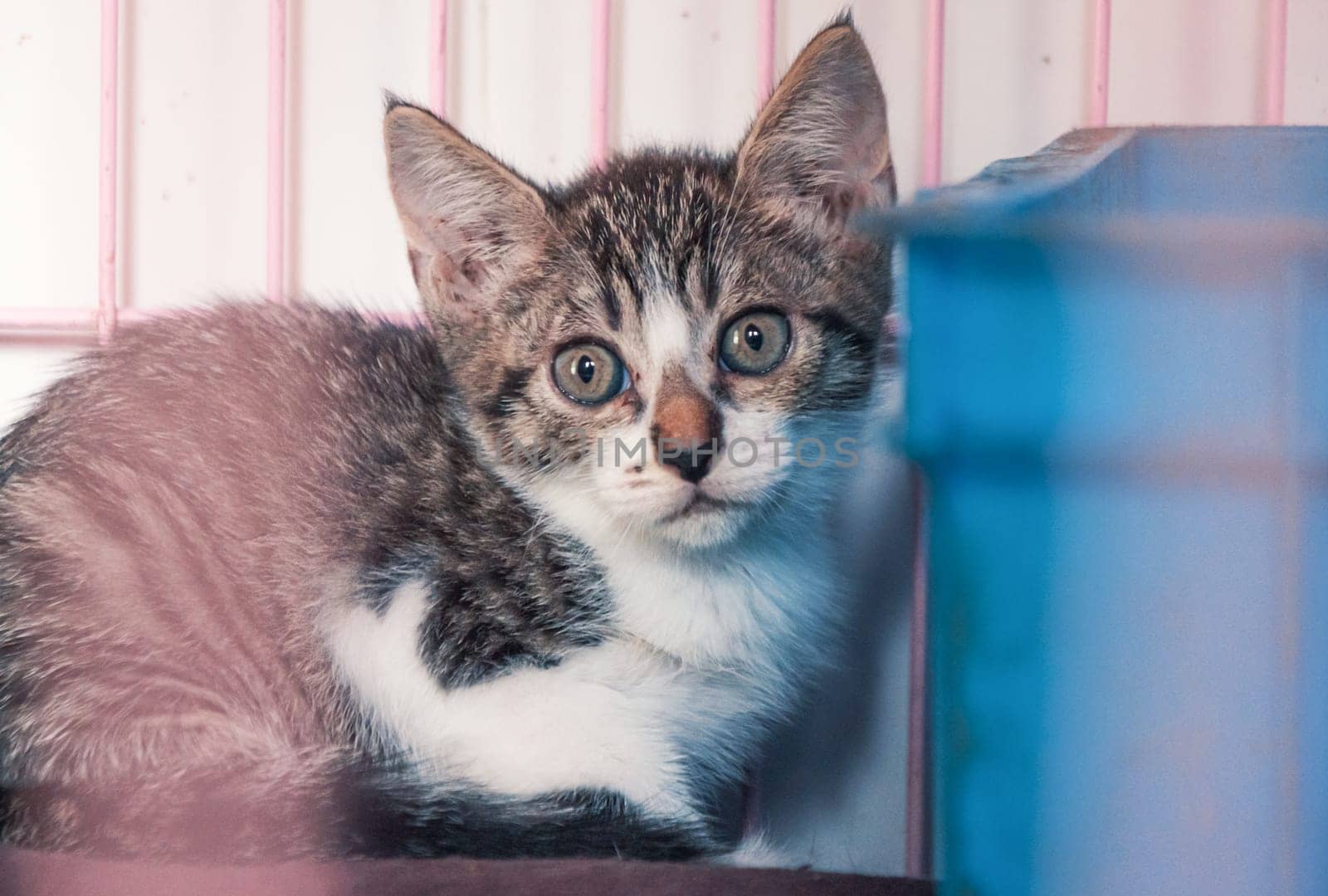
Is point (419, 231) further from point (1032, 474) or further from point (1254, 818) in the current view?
point (1254, 818)

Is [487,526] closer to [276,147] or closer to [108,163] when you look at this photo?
[276,147]

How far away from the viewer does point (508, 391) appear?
3.79ft

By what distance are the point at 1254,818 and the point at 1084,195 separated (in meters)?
0.45

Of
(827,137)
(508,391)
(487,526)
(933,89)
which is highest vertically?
(933,89)

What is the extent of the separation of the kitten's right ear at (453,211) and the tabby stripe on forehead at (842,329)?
30 cm

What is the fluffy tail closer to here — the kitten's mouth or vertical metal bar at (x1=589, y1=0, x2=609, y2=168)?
the kitten's mouth

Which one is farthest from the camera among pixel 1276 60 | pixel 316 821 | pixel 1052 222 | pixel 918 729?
pixel 918 729

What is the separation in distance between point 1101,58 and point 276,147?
987mm

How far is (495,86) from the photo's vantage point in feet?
4.73

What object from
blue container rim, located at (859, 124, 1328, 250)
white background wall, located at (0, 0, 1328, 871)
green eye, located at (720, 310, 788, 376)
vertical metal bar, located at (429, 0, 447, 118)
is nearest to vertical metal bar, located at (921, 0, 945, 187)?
white background wall, located at (0, 0, 1328, 871)

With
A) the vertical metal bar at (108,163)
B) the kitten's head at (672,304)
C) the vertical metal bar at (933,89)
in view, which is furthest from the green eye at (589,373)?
the vertical metal bar at (108,163)

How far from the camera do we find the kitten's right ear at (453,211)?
1.12 metres

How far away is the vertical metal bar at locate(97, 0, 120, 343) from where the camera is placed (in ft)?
4.42

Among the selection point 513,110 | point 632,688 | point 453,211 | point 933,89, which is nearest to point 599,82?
point 513,110
